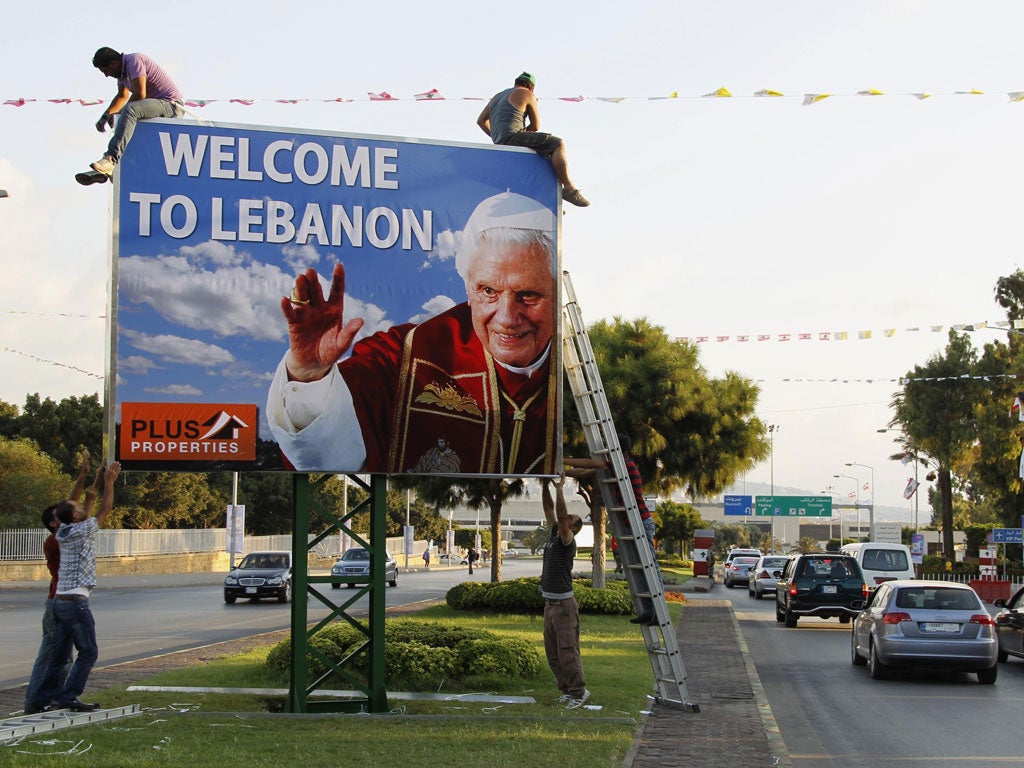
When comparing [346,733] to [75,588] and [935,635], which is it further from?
[935,635]

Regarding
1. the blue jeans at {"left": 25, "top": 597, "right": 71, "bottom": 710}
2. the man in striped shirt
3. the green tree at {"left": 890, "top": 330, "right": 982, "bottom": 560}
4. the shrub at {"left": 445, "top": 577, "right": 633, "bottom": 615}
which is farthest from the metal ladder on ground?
the green tree at {"left": 890, "top": 330, "right": 982, "bottom": 560}

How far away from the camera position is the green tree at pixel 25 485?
158 feet

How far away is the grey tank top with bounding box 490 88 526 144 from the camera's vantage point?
12.0m

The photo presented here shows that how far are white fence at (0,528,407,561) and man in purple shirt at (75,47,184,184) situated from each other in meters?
31.4

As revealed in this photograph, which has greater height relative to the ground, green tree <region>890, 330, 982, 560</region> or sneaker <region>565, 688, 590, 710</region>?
green tree <region>890, 330, 982, 560</region>

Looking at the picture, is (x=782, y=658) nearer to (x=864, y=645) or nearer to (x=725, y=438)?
(x=864, y=645)

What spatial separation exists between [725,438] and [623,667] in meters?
17.1

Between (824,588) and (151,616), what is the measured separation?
1554cm

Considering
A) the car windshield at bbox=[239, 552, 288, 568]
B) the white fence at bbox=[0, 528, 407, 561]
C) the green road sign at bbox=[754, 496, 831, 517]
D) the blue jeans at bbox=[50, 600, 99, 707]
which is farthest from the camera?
the green road sign at bbox=[754, 496, 831, 517]

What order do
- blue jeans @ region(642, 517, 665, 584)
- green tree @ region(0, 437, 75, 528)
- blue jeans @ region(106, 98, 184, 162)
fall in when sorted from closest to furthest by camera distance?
blue jeans @ region(106, 98, 184, 162), blue jeans @ region(642, 517, 665, 584), green tree @ region(0, 437, 75, 528)

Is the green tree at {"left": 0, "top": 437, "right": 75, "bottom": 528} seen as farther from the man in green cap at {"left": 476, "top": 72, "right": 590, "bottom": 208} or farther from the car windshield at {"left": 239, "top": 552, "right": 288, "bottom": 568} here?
the man in green cap at {"left": 476, "top": 72, "right": 590, "bottom": 208}

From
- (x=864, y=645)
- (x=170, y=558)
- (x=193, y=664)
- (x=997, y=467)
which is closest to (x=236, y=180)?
(x=193, y=664)

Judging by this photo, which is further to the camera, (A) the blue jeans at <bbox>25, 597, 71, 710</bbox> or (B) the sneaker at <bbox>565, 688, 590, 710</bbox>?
(B) the sneaker at <bbox>565, 688, 590, 710</bbox>

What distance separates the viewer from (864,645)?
17.8 m
